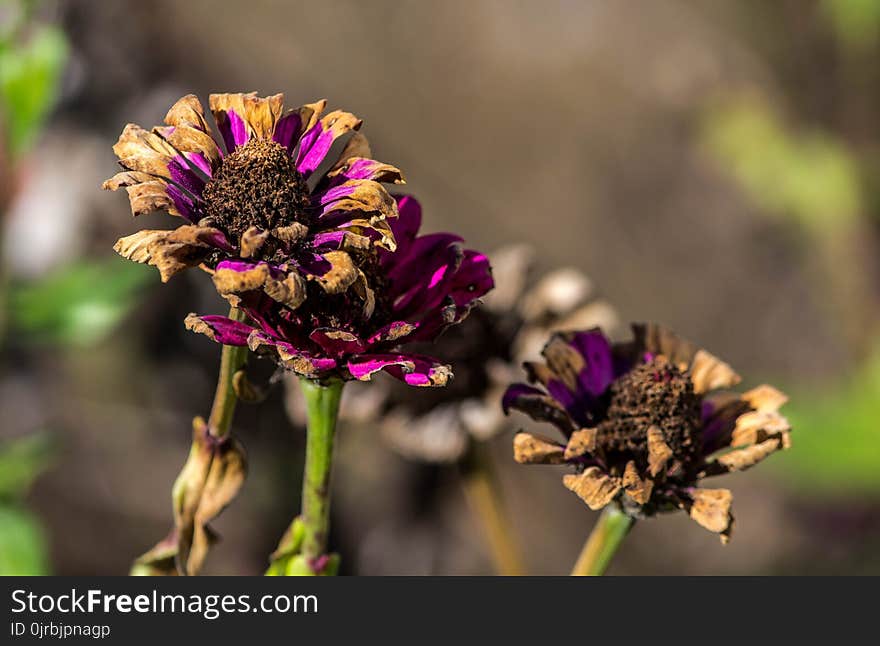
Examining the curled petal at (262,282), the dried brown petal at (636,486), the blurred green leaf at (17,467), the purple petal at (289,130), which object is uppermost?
the blurred green leaf at (17,467)

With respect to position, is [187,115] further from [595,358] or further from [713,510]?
[713,510]

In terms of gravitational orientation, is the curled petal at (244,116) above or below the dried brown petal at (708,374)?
above

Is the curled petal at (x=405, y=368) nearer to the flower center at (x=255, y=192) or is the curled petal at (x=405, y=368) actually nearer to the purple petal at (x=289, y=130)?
the flower center at (x=255, y=192)

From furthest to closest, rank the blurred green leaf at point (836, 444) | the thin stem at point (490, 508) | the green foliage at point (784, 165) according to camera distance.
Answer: the green foliage at point (784, 165) < the blurred green leaf at point (836, 444) < the thin stem at point (490, 508)

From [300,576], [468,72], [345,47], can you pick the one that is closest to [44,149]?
[345,47]

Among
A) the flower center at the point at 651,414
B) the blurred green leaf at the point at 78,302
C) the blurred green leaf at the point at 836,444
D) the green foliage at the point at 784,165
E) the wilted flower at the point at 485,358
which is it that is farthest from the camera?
the green foliage at the point at 784,165

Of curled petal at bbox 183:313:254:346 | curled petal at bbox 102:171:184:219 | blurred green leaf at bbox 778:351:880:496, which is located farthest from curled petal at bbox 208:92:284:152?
blurred green leaf at bbox 778:351:880:496

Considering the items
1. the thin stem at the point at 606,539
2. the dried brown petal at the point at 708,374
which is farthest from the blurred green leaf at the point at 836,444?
the thin stem at the point at 606,539

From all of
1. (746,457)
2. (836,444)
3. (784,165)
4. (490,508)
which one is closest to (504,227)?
(784,165)
